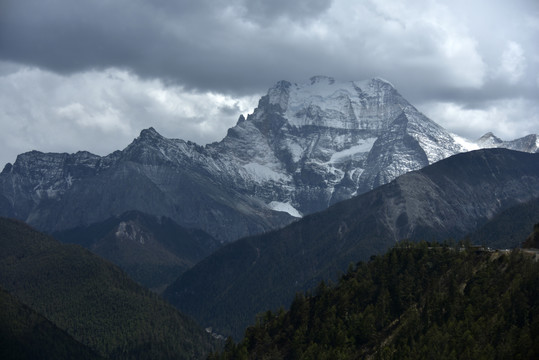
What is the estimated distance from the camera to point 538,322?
197 meters

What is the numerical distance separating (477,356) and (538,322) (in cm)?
1616

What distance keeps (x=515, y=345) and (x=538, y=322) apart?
8820 millimetres

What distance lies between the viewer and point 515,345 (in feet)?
632

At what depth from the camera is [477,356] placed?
Result: 641 feet

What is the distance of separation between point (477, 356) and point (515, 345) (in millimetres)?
8766
